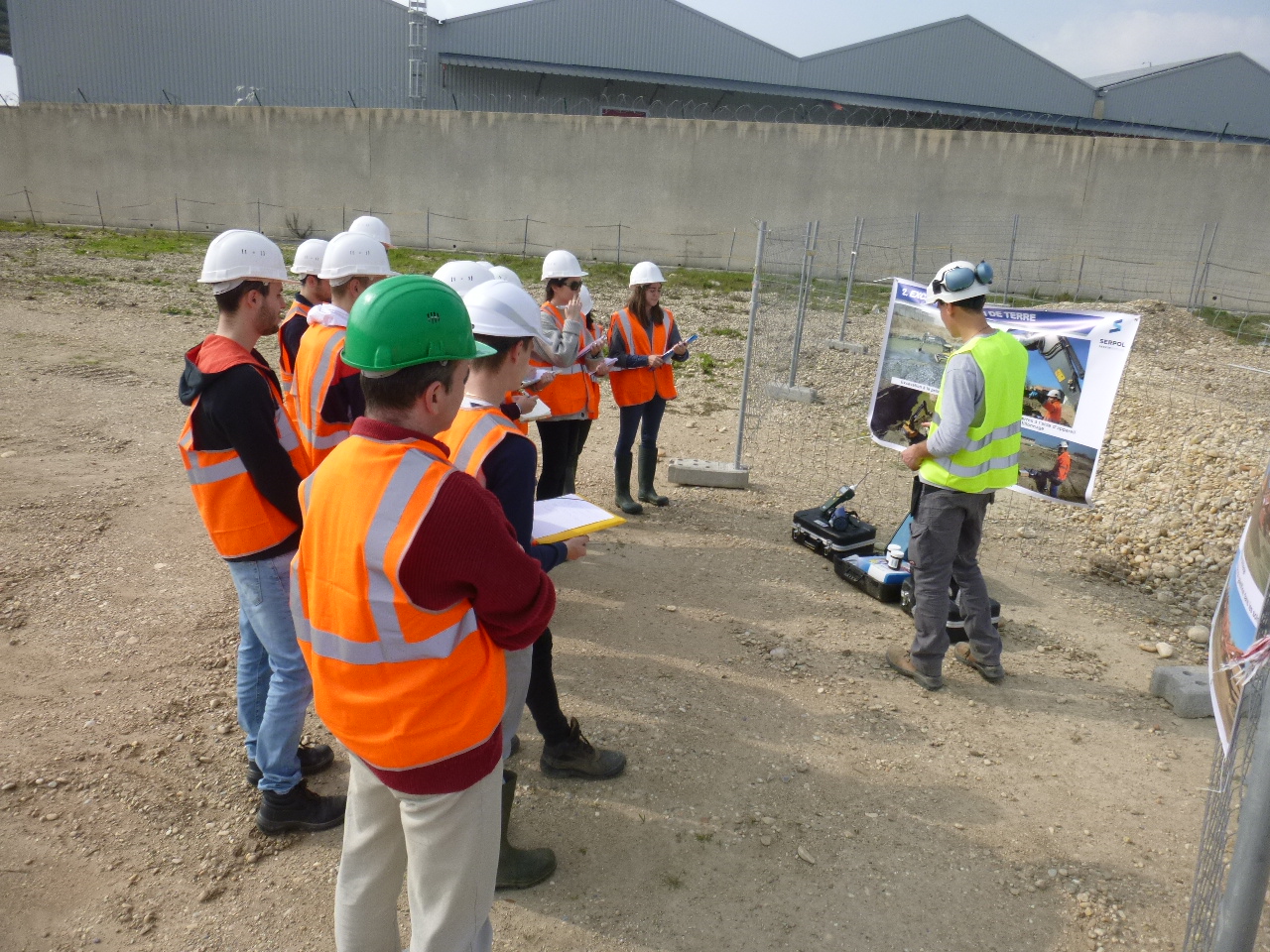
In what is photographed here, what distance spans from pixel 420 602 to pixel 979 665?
12.3 feet

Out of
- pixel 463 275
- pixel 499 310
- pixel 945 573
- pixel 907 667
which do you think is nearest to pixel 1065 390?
pixel 945 573

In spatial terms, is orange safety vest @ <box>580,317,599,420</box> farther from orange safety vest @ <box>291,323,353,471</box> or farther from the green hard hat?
the green hard hat

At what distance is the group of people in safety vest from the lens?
1833 mm

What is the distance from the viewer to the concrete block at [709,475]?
7.43m

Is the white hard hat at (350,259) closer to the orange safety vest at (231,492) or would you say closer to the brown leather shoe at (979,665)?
the orange safety vest at (231,492)

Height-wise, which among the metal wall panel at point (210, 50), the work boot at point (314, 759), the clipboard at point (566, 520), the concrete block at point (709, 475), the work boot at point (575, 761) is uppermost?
the metal wall panel at point (210, 50)

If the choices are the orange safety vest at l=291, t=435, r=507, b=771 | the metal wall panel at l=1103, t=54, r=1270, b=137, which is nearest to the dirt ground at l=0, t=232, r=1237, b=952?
the orange safety vest at l=291, t=435, r=507, b=771

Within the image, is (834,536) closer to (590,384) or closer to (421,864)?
(590,384)

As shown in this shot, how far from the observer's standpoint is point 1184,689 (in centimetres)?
437

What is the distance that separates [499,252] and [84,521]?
20.0 meters

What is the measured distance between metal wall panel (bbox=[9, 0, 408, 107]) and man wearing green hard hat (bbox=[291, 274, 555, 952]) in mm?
32015

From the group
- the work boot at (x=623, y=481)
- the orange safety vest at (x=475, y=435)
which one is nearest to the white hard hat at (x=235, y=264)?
the orange safety vest at (x=475, y=435)

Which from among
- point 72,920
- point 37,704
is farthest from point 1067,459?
point 37,704

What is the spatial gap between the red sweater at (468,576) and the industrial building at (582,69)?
29.9m
